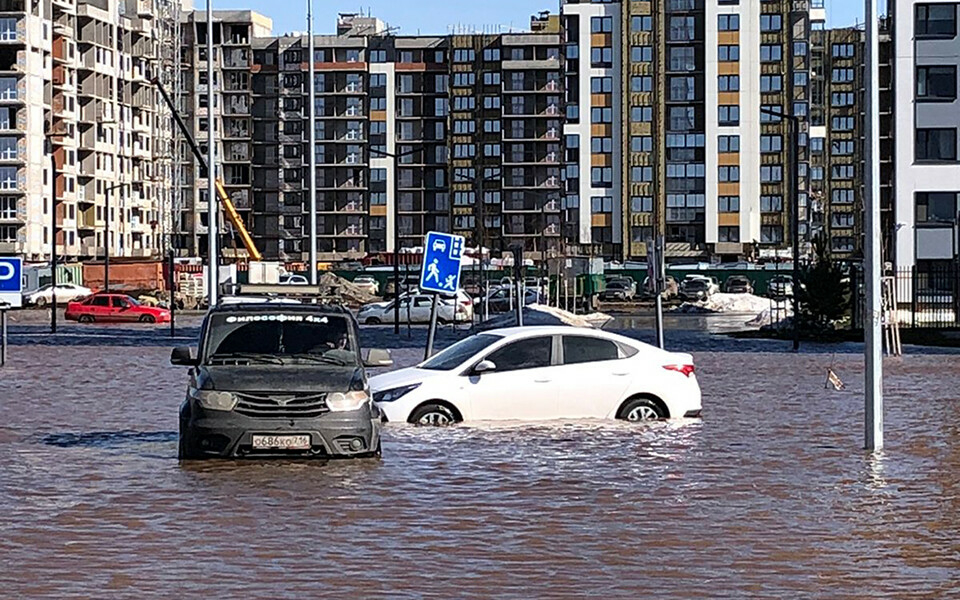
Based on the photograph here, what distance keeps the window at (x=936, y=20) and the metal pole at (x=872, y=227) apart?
5439 cm

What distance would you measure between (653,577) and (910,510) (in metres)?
4.38

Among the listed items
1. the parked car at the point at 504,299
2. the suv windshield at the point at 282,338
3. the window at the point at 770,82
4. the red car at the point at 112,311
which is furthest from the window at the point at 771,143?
the suv windshield at the point at 282,338

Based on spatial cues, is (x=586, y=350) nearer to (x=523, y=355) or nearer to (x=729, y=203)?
(x=523, y=355)

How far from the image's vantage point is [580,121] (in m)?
123

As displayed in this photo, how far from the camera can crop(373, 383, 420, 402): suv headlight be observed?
2231cm

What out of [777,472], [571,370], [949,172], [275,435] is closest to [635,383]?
[571,370]

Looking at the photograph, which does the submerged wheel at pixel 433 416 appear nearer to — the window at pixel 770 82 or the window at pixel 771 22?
the window at pixel 770 82

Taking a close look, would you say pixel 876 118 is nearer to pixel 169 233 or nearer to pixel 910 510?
pixel 910 510

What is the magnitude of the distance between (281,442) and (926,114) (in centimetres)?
5871

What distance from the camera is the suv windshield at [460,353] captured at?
74.0 ft

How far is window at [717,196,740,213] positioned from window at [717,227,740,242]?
163 cm

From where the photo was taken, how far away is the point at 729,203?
122 m

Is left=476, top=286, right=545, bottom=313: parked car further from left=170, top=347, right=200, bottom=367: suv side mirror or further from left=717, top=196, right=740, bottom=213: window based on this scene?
left=170, top=347, right=200, bottom=367: suv side mirror

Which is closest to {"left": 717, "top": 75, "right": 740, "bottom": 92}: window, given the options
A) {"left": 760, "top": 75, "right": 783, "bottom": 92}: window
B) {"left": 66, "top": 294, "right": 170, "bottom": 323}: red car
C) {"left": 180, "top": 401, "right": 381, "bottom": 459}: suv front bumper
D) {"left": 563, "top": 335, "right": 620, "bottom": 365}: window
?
{"left": 760, "top": 75, "right": 783, "bottom": 92}: window
